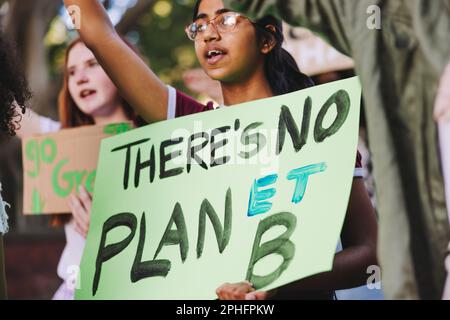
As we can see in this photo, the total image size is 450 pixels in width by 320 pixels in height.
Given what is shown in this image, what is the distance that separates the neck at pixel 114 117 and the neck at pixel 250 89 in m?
0.59

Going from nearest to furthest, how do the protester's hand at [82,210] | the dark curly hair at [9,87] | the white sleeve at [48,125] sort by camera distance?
1. the dark curly hair at [9,87]
2. the protester's hand at [82,210]
3. the white sleeve at [48,125]

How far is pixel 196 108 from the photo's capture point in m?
2.62


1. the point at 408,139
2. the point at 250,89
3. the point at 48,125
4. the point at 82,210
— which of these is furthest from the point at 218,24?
the point at 48,125

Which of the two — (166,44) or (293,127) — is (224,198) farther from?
(166,44)

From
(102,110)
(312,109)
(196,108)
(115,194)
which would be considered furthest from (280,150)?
(102,110)

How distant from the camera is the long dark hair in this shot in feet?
8.07

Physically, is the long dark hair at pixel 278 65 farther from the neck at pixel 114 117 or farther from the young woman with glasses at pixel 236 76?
the neck at pixel 114 117

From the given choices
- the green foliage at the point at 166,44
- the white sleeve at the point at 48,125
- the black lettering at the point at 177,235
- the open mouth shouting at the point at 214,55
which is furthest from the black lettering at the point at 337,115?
the green foliage at the point at 166,44

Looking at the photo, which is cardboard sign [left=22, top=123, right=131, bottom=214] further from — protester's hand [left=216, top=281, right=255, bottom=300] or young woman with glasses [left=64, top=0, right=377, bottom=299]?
protester's hand [left=216, top=281, right=255, bottom=300]

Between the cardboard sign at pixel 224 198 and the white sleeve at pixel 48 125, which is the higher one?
the white sleeve at pixel 48 125

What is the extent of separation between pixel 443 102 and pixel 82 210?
135cm

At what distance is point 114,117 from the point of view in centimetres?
302

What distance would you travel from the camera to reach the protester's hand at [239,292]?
2299mm
